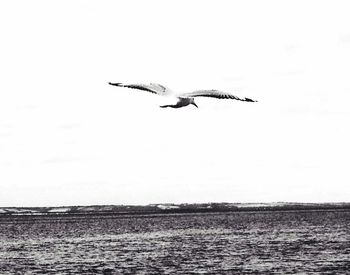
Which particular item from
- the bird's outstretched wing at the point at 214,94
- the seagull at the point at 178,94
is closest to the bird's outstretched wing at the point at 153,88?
the seagull at the point at 178,94

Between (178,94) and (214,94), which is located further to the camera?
(178,94)

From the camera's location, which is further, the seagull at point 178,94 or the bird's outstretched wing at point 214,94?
the seagull at point 178,94

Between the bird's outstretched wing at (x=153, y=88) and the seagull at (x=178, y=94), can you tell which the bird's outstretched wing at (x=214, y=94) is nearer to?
the seagull at (x=178, y=94)

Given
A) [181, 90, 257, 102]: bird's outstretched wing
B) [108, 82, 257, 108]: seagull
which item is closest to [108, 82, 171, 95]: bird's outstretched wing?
[108, 82, 257, 108]: seagull

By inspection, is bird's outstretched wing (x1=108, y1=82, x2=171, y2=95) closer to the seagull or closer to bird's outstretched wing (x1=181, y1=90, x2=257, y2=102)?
the seagull

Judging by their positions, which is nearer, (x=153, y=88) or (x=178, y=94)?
(x=153, y=88)

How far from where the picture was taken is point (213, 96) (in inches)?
623

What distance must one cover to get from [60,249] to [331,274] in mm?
40167

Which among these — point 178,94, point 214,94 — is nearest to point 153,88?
point 178,94

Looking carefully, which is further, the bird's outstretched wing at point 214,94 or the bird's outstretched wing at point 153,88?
the bird's outstretched wing at point 153,88

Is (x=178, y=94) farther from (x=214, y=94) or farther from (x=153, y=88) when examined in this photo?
(x=214, y=94)

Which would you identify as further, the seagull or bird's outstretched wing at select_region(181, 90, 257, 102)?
the seagull

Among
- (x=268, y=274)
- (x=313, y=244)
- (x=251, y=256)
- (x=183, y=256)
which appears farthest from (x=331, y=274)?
(x=313, y=244)

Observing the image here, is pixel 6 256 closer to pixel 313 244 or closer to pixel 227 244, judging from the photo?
pixel 227 244
